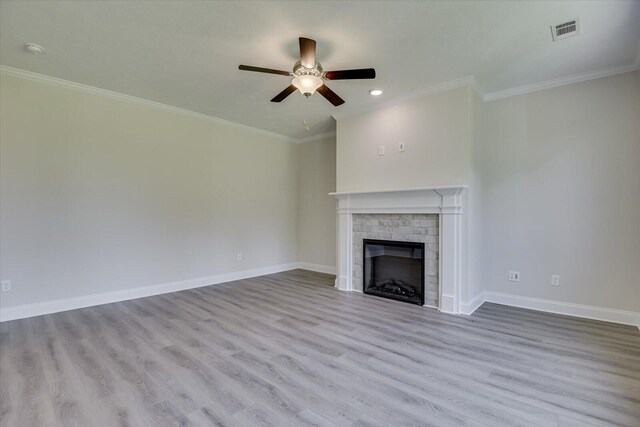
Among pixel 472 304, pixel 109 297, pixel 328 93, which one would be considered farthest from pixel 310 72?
pixel 109 297

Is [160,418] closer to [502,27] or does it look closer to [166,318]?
[166,318]

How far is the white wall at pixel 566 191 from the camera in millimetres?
3221

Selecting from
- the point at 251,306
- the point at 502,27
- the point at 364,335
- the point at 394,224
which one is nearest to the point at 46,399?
the point at 251,306

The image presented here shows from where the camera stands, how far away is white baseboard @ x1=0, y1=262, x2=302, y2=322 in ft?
10.9

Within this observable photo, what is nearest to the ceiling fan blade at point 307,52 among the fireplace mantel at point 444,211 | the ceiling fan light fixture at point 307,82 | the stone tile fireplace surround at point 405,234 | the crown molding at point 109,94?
the ceiling fan light fixture at point 307,82

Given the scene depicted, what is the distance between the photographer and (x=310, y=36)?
2695mm

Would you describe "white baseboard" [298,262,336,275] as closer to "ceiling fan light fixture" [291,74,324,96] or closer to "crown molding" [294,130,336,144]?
"crown molding" [294,130,336,144]

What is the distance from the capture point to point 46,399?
6.27 feet

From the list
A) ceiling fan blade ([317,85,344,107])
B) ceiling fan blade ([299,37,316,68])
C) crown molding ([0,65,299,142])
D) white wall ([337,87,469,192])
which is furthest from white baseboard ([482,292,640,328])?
crown molding ([0,65,299,142])

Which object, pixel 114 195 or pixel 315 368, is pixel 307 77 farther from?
pixel 114 195

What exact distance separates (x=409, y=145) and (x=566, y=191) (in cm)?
188

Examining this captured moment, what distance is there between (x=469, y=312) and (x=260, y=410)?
272 cm

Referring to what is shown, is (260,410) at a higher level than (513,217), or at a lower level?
lower

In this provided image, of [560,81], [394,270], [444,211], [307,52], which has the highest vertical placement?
→ [560,81]
